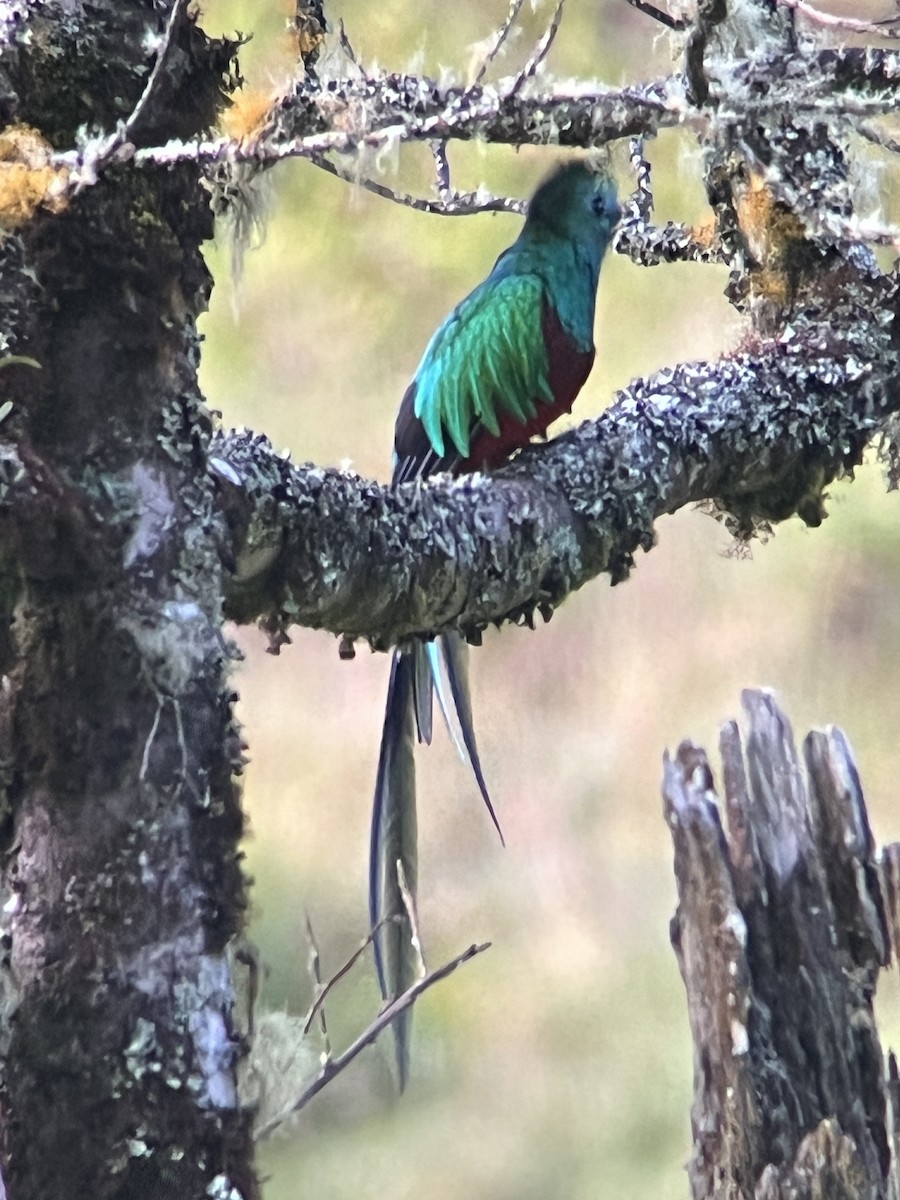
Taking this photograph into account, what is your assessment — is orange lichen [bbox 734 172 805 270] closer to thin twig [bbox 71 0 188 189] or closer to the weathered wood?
the weathered wood

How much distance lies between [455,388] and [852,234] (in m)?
0.52

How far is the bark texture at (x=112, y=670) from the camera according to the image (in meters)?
0.50

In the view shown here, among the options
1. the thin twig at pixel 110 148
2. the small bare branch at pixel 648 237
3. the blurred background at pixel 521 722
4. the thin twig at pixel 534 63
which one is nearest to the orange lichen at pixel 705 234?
the small bare branch at pixel 648 237

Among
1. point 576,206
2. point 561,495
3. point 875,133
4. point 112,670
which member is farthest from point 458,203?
point 112,670

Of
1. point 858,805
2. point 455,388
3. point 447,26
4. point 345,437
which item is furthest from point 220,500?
point 447,26

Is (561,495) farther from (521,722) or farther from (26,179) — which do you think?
(521,722)

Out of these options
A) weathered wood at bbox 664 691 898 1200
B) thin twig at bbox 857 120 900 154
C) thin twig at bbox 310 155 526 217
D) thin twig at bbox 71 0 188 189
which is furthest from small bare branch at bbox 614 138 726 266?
thin twig at bbox 71 0 188 189

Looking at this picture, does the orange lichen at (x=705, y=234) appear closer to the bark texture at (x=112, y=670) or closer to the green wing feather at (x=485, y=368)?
the green wing feather at (x=485, y=368)

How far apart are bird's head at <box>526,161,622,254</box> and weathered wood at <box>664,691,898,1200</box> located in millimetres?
529

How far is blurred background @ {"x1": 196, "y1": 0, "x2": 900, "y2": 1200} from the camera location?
1.39 meters

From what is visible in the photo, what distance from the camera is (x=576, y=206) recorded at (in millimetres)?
1251

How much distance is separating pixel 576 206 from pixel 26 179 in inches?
34.3

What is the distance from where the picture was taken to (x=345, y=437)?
A: 5.02 ft

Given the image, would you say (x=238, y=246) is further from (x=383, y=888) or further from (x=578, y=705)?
(x=578, y=705)
